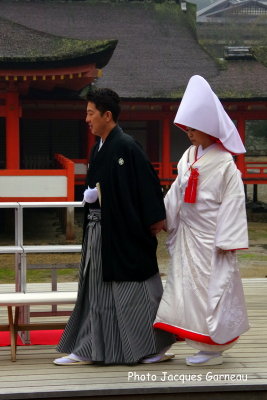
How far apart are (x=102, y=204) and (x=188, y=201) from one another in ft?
1.70

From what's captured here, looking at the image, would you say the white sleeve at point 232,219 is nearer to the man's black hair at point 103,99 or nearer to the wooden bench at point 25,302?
the man's black hair at point 103,99

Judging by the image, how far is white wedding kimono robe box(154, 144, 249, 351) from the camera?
5.18 meters

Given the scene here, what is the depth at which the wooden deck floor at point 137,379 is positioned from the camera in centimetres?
476

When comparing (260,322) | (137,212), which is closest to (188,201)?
(137,212)

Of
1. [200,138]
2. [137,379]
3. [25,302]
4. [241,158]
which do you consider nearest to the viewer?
[137,379]

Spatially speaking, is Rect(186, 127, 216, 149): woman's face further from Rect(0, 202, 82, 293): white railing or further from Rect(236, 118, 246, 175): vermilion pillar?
Rect(236, 118, 246, 175): vermilion pillar

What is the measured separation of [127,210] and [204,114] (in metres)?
0.73

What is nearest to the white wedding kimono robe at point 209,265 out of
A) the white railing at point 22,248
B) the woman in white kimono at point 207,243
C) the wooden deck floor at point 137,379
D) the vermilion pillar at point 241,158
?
the woman in white kimono at point 207,243

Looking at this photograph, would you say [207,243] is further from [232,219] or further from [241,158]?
[241,158]

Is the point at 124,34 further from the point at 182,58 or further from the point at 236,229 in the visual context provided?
the point at 236,229

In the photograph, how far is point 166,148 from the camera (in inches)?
825

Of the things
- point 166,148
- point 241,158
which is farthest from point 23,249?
point 241,158

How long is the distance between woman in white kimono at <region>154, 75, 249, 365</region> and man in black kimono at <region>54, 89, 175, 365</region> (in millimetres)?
155

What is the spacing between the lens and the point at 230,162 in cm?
534
